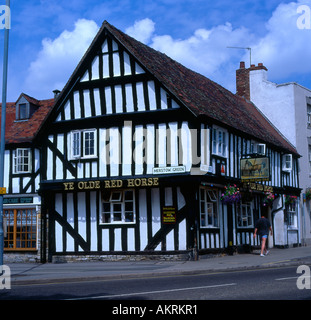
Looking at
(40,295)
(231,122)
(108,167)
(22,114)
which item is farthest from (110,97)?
(40,295)

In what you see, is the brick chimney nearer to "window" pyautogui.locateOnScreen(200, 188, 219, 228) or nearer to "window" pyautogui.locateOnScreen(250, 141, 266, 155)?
"window" pyautogui.locateOnScreen(250, 141, 266, 155)

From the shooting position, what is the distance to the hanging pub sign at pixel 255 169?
23.0m

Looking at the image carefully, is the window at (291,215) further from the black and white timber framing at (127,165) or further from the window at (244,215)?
the black and white timber framing at (127,165)

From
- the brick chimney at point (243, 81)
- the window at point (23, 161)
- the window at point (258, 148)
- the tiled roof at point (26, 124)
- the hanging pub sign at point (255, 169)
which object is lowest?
the hanging pub sign at point (255, 169)

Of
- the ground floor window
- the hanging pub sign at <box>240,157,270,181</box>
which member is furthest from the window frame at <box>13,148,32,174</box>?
the hanging pub sign at <box>240,157,270,181</box>

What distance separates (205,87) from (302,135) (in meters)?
9.00

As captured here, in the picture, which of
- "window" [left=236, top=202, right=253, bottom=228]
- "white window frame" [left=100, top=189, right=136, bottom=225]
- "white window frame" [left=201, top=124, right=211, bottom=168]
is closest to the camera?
"white window frame" [left=201, top=124, right=211, bottom=168]

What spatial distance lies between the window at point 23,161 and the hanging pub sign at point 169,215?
25.6 ft

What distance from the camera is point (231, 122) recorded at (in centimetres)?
2377

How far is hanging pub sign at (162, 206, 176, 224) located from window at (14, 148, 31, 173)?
7.80 m

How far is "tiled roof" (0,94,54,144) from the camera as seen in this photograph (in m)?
25.7

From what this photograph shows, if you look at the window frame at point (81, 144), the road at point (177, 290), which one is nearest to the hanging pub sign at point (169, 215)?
the window frame at point (81, 144)

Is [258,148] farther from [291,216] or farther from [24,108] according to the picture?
[24,108]

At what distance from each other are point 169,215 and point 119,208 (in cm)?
250
